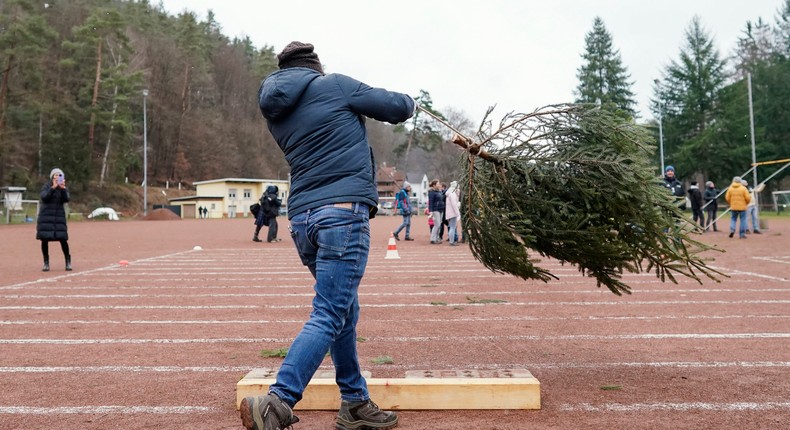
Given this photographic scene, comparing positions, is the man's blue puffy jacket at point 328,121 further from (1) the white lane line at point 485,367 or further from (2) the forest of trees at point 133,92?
(2) the forest of trees at point 133,92

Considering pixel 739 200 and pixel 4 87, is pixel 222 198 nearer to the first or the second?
pixel 4 87

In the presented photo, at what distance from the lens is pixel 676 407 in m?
4.14

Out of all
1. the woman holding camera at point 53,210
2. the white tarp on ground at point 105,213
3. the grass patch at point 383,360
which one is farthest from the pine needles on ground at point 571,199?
the white tarp on ground at point 105,213

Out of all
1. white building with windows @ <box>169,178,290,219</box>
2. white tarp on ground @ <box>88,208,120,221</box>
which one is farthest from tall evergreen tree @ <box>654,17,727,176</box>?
white tarp on ground @ <box>88,208,120,221</box>

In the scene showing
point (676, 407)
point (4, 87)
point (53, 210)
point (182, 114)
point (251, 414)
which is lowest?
point (676, 407)

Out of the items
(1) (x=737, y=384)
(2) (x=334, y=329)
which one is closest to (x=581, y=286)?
(1) (x=737, y=384)

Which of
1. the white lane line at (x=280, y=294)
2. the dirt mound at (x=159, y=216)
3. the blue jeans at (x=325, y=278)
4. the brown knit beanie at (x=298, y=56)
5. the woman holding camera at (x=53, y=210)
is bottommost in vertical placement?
the white lane line at (x=280, y=294)

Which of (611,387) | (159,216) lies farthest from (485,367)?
(159,216)

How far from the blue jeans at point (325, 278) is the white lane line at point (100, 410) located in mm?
1131

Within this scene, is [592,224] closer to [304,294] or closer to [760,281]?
[304,294]

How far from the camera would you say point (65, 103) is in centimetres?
5706

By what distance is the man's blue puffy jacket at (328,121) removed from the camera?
3.64 m

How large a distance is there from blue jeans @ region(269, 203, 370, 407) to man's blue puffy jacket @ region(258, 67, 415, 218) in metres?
0.10

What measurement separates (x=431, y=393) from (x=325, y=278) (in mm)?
1170
